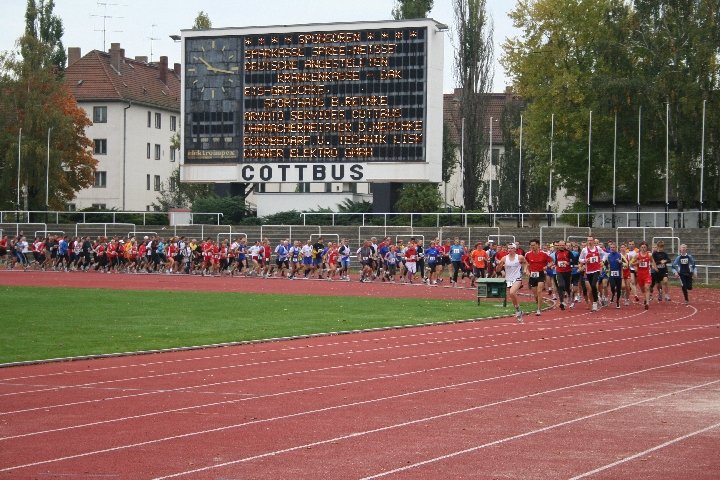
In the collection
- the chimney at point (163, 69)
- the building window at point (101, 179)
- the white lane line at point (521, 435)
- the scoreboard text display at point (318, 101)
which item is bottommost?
the white lane line at point (521, 435)

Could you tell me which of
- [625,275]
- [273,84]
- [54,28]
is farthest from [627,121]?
[54,28]

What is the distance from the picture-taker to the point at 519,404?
46.4 feet

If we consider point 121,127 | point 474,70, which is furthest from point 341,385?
point 121,127

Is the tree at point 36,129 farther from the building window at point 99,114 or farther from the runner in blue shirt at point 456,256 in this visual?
the runner in blue shirt at point 456,256

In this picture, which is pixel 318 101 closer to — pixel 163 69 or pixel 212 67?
pixel 212 67

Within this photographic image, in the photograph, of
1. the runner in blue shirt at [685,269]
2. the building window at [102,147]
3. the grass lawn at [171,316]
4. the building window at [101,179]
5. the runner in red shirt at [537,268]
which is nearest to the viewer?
the grass lawn at [171,316]

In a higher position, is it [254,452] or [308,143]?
[308,143]

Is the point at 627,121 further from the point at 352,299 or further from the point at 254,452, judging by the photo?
the point at 254,452

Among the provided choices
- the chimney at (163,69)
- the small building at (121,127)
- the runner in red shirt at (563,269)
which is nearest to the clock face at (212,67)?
the runner in red shirt at (563,269)

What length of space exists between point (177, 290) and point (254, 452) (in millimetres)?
27833

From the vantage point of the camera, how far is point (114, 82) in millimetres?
88875

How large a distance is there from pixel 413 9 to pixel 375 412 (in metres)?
59.2

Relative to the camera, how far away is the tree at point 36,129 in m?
68.9

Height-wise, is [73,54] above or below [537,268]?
above
